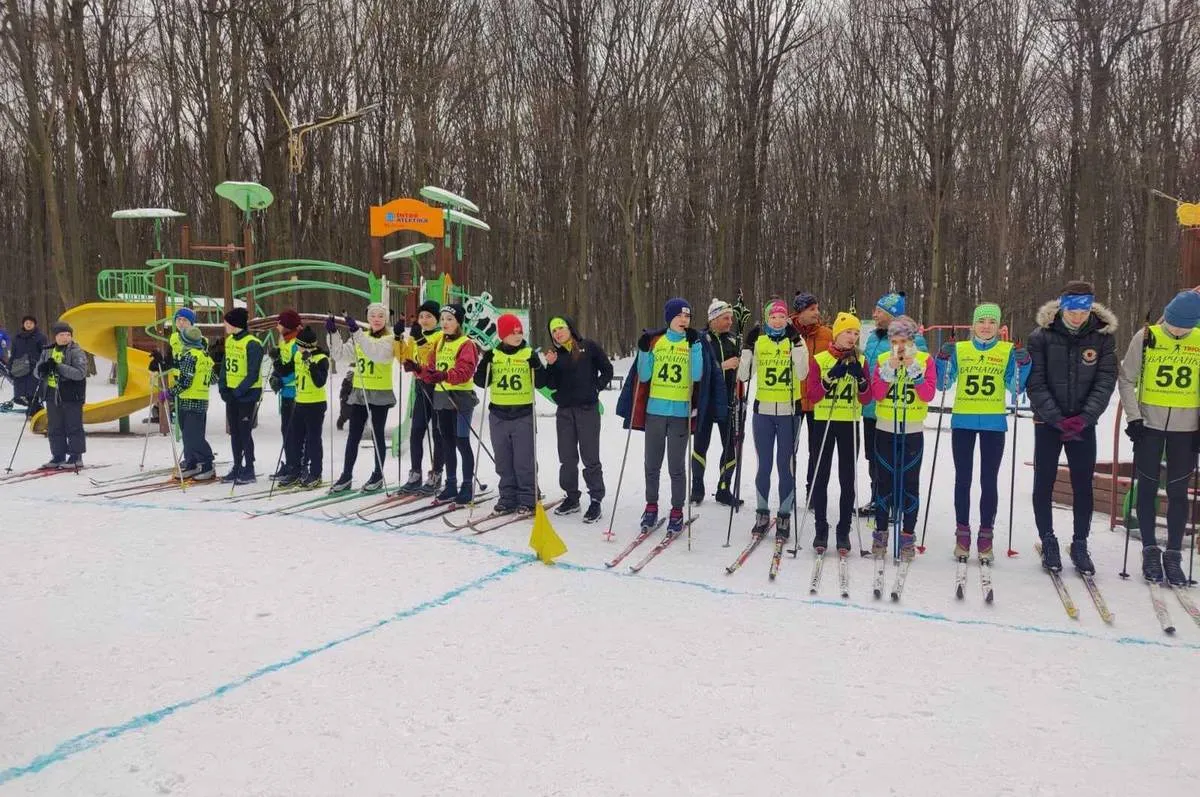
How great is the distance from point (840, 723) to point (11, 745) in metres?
3.18

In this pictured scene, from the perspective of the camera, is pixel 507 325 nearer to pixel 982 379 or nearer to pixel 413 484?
pixel 413 484

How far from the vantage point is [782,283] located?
33.0m

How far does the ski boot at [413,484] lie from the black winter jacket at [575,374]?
1.86 meters

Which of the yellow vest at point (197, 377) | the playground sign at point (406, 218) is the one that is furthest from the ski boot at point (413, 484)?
the playground sign at point (406, 218)

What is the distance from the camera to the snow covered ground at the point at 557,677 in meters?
2.99

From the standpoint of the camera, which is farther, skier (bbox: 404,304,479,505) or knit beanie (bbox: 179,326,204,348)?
knit beanie (bbox: 179,326,204,348)

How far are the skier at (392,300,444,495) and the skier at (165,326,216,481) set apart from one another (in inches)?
93.9

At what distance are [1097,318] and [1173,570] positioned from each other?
1.68 meters

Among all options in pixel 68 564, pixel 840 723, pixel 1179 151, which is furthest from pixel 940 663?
pixel 1179 151

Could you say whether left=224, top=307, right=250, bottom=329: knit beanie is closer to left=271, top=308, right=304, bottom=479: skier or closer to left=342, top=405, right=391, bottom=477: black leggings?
left=271, top=308, right=304, bottom=479: skier

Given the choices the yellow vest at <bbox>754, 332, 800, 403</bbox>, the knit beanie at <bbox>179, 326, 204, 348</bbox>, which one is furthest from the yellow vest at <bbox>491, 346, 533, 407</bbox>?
the knit beanie at <bbox>179, 326, 204, 348</bbox>

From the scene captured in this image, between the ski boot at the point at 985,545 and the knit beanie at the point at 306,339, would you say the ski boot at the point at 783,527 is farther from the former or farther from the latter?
the knit beanie at the point at 306,339

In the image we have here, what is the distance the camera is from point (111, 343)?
14.4 metres

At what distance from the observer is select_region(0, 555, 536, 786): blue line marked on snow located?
298 cm
